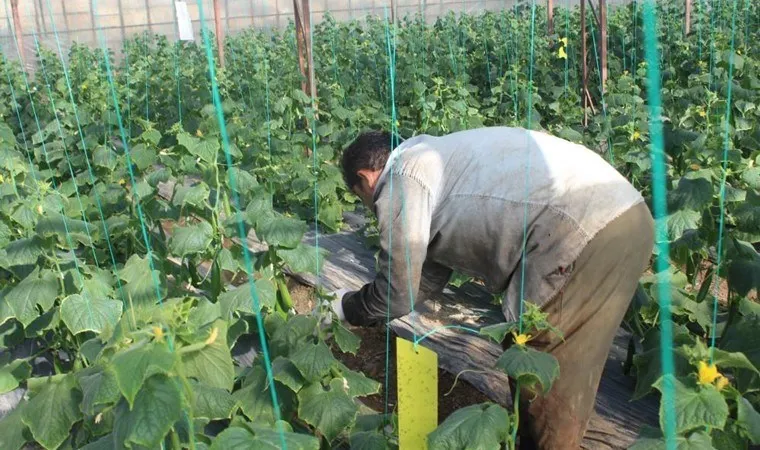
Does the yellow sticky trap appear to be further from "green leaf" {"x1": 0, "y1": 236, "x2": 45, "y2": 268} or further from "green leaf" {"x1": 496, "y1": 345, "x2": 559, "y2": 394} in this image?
"green leaf" {"x1": 0, "y1": 236, "x2": 45, "y2": 268}

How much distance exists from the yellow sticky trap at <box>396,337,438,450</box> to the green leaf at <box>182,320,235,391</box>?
387 millimetres

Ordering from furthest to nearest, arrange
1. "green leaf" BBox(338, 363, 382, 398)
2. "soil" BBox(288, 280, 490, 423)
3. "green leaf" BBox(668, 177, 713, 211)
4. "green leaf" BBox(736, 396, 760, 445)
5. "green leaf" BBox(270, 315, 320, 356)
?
"soil" BBox(288, 280, 490, 423)
"green leaf" BBox(668, 177, 713, 211)
"green leaf" BBox(270, 315, 320, 356)
"green leaf" BBox(338, 363, 382, 398)
"green leaf" BBox(736, 396, 760, 445)

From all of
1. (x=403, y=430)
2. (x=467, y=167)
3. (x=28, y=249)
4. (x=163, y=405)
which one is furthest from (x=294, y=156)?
(x=163, y=405)

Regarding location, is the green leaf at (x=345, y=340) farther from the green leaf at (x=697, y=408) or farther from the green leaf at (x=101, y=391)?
the green leaf at (x=697, y=408)

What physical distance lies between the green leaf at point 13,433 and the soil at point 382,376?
1.12m

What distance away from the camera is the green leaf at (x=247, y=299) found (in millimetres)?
2449

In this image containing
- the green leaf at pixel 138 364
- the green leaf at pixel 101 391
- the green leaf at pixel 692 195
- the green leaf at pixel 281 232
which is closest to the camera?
the green leaf at pixel 138 364

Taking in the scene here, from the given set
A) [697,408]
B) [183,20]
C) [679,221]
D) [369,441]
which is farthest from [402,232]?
[183,20]

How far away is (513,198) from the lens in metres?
2.18

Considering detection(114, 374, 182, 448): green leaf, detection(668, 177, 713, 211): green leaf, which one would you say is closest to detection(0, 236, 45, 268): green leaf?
detection(114, 374, 182, 448): green leaf

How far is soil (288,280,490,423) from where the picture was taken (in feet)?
9.85

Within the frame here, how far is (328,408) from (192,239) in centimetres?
93

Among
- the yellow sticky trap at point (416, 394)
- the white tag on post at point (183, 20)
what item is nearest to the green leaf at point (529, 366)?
the yellow sticky trap at point (416, 394)

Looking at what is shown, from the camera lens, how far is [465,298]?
12.2ft
